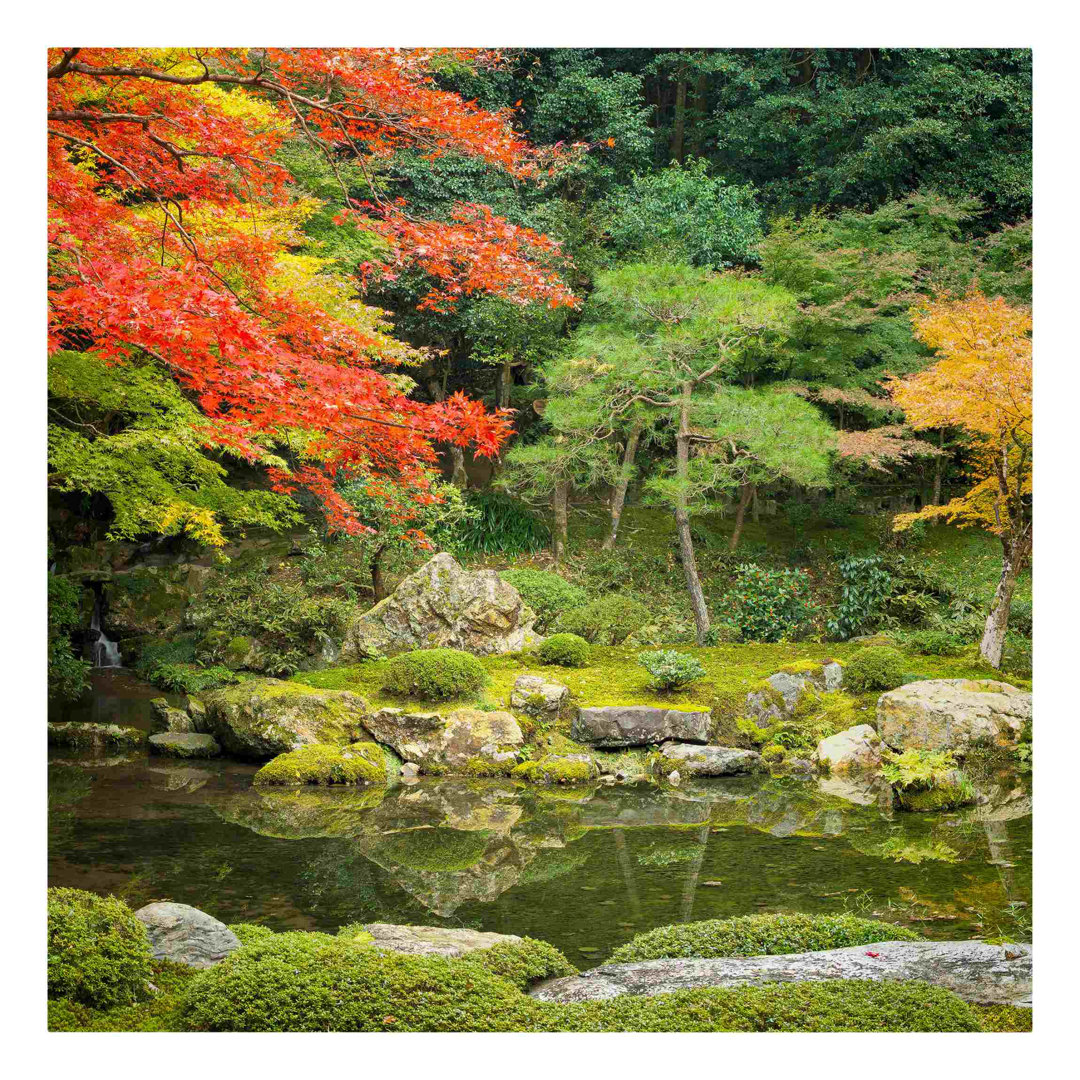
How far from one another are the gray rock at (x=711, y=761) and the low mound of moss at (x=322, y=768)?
2.18 meters

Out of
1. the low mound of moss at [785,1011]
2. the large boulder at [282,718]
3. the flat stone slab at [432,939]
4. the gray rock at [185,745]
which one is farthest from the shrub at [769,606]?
the low mound of moss at [785,1011]

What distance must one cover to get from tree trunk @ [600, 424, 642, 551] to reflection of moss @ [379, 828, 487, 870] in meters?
6.22

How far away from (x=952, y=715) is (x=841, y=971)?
150 inches

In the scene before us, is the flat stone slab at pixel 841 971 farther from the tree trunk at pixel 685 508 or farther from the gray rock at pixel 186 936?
the tree trunk at pixel 685 508

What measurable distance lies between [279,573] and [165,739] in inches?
155

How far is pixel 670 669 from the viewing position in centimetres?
759

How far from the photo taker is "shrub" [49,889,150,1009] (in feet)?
9.84

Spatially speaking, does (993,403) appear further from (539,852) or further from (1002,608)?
(539,852)

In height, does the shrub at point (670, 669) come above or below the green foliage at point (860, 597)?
below

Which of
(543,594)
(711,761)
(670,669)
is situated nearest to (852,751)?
(711,761)

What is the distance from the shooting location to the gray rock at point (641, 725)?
23.7ft

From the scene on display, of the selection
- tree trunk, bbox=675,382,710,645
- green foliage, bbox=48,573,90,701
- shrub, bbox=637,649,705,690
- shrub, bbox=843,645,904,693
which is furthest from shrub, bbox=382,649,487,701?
shrub, bbox=843,645,904,693

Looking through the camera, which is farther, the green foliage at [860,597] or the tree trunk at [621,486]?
the tree trunk at [621,486]

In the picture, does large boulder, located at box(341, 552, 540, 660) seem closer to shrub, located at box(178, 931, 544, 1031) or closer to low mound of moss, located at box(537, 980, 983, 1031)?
shrub, located at box(178, 931, 544, 1031)
